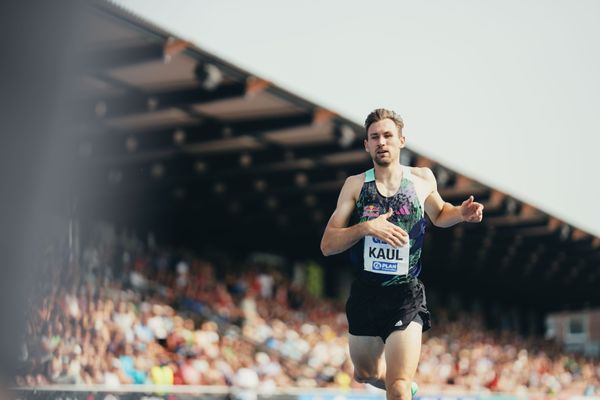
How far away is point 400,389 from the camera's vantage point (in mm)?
4875

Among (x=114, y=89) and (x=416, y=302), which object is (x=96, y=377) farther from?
(x=416, y=302)

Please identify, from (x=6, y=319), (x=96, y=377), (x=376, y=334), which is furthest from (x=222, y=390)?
(x=6, y=319)

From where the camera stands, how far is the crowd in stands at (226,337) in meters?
13.1

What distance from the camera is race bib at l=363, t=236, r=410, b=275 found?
4977 millimetres

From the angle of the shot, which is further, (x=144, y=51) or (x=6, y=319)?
Answer: (x=144, y=51)

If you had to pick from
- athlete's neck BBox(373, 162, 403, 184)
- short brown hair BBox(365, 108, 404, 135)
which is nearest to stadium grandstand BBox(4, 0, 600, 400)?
athlete's neck BBox(373, 162, 403, 184)

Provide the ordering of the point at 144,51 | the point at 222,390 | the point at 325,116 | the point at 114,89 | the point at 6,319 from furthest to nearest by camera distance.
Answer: the point at 325,116 < the point at 114,89 < the point at 144,51 < the point at 222,390 < the point at 6,319


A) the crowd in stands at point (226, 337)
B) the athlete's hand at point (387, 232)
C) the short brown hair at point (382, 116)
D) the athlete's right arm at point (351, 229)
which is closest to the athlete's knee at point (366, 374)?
the athlete's right arm at point (351, 229)

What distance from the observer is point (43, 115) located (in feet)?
5.87

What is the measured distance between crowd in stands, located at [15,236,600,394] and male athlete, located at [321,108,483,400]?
289 centimetres

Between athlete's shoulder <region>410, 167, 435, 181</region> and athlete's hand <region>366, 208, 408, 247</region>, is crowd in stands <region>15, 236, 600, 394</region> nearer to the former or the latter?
athlete's shoulder <region>410, 167, 435, 181</region>

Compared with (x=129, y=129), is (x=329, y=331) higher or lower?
lower

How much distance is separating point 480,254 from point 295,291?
11062 millimetres

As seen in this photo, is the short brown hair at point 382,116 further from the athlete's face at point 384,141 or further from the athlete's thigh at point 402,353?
the athlete's thigh at point 402,353
